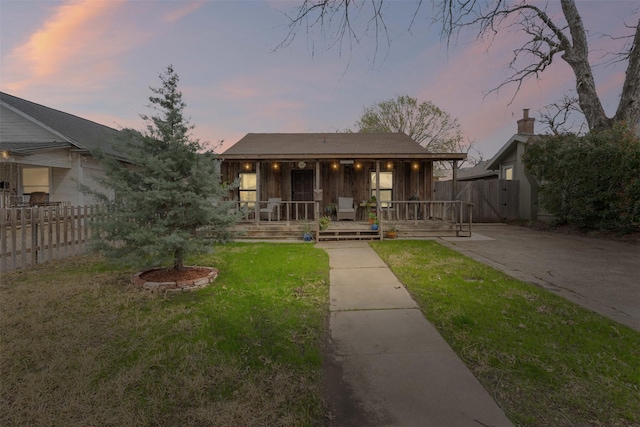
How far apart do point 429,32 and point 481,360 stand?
11.5 feet

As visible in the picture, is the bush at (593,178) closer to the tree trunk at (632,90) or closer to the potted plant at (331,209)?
the tree trunk at (632,90)

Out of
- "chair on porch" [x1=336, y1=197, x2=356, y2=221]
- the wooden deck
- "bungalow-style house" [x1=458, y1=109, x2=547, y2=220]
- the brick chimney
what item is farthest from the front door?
the brick chimney

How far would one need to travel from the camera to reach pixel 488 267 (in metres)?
5.72

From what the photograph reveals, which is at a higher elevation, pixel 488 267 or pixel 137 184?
pixel 137 184

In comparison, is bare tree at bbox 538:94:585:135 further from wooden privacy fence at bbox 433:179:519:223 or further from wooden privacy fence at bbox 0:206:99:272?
wooden privacy fence at bbox 0:206:99:272

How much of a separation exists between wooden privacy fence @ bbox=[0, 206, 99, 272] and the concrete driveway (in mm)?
7195

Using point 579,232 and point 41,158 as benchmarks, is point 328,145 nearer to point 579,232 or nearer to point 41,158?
point 579,232

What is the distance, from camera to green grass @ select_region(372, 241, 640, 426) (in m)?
1.93

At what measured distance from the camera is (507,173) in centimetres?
1759

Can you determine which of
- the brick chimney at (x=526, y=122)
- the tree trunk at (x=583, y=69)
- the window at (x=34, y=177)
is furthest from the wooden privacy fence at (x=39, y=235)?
the brick chimney at (x=526, y=122)

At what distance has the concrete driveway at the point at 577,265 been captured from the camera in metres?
3.94

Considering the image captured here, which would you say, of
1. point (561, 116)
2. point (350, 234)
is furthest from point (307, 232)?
point (561, 116)

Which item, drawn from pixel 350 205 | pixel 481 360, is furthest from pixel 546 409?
pixel 350 205

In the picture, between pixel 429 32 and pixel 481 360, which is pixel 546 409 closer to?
pixel 481 360
